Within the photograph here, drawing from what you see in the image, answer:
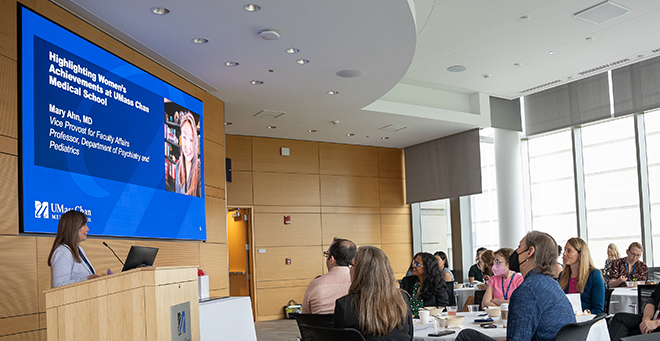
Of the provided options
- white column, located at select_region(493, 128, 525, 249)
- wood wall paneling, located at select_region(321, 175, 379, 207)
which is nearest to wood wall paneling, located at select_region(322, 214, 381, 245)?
wood wall paneling, located at select_region(321, 175, 379, 207)

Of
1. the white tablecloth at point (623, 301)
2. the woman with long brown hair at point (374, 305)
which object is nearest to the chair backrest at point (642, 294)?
the white tablecloth at point (623, 301)

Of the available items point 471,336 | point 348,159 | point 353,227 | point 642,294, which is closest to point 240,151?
point 348,159

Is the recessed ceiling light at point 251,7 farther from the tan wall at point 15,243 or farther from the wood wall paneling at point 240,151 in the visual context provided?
the wood wall paneling at point 240,151

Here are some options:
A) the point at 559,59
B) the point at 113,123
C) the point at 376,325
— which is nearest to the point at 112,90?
the point at 113,123

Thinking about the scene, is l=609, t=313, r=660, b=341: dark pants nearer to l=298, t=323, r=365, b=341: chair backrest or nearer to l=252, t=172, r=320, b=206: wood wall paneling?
l=298, t=323, r=365, b=341: chair backrest

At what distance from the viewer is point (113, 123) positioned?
5.79 m

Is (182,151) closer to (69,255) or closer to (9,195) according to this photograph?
(9,195)

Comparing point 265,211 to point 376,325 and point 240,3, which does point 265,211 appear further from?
point 376,325

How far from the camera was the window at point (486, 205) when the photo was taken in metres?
12.3

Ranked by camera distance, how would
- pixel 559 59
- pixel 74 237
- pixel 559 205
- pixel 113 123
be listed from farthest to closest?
1. pixel 559 205
2. pixel 559 59
3. pixel 113 123
4. pixel 74 237

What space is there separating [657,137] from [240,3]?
8.17 m

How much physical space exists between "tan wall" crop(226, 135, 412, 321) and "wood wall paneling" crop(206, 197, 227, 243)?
8.87 feet

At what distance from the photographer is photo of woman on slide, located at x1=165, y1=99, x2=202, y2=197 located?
22.8 feet

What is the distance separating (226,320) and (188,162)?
2.78 metres
